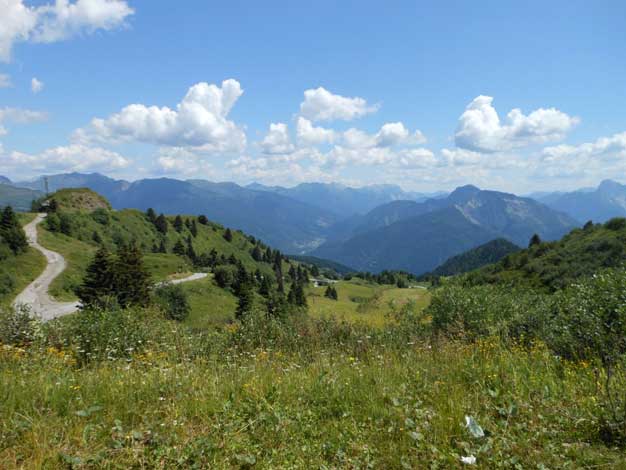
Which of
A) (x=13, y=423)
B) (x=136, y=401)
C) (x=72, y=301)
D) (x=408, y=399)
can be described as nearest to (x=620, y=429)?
(x=408, y=399)

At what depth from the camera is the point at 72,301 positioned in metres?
51.8

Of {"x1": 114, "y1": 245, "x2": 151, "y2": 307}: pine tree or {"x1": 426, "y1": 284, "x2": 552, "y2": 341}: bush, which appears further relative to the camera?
{"x1": 114, "y1": 245, "x2": 151, "y2": 307}: pine tree

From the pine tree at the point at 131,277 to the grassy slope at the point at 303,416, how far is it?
48431 mm

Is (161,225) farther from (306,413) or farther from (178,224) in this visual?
(306,413)

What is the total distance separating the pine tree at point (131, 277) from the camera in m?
49.2

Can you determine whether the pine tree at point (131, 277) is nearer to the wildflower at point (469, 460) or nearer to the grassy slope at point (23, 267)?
the grassy slope at point (23, 267)

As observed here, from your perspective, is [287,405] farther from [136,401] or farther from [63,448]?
[63,448]

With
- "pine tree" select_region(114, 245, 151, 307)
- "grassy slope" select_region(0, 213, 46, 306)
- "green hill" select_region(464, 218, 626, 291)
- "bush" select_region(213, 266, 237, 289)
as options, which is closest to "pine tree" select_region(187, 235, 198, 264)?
"bush" select_region(213, 266, 237, 289)

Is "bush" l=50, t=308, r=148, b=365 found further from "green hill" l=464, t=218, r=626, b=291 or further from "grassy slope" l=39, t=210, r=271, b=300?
"green hill" l=464, t=218, r=626, b=291

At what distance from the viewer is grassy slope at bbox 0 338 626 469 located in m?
3.54

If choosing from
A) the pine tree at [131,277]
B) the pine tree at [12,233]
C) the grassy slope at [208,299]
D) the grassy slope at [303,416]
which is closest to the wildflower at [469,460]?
the grassy slope at [303,416]

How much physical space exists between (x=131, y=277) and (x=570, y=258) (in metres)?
90.3

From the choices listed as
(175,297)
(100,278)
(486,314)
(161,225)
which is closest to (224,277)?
(175,297)

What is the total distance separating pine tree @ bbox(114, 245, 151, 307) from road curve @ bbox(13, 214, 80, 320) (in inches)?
245
